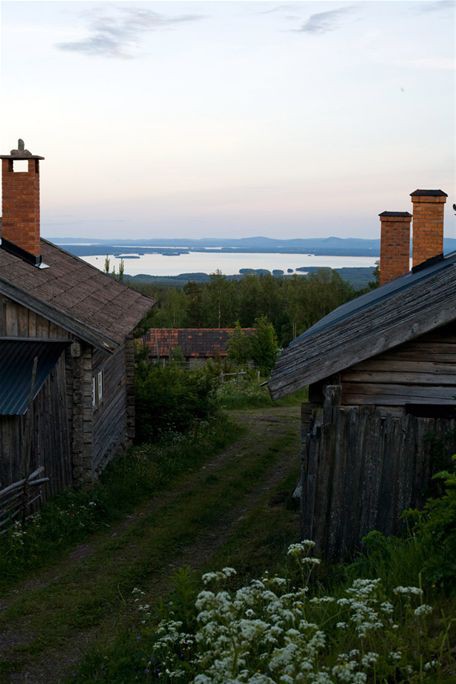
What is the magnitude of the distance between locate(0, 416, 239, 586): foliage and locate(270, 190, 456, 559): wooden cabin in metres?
3.67

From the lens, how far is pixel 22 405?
13898 mm

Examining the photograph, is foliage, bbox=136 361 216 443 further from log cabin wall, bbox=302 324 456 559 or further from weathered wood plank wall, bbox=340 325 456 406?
log cabin wall, bbox=302 324 456 559

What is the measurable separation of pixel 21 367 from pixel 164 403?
26.1 feet

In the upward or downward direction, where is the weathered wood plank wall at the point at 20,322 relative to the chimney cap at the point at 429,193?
downward

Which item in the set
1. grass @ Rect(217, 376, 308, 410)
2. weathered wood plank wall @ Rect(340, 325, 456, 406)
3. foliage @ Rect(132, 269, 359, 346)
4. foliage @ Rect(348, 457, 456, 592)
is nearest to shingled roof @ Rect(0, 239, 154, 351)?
weathered wood plank wall @ Rect(340, 325, 456, 406)

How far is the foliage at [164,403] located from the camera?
22.5m

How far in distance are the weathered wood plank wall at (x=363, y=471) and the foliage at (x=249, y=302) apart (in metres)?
72.2

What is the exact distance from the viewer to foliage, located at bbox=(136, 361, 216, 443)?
22.5 meters

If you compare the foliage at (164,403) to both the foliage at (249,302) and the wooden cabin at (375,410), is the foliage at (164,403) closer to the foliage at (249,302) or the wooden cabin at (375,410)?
the wooden cabin at (375,410)

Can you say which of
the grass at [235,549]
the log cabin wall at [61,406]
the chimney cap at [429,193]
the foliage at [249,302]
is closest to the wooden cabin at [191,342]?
the foliage at [249,302]

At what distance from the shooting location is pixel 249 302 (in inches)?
3511

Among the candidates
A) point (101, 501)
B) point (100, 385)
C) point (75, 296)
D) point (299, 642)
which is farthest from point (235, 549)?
point (299, 642)

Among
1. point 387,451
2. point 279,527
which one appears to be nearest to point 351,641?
point 387,451

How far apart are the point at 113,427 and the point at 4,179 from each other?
5527 millimetres
